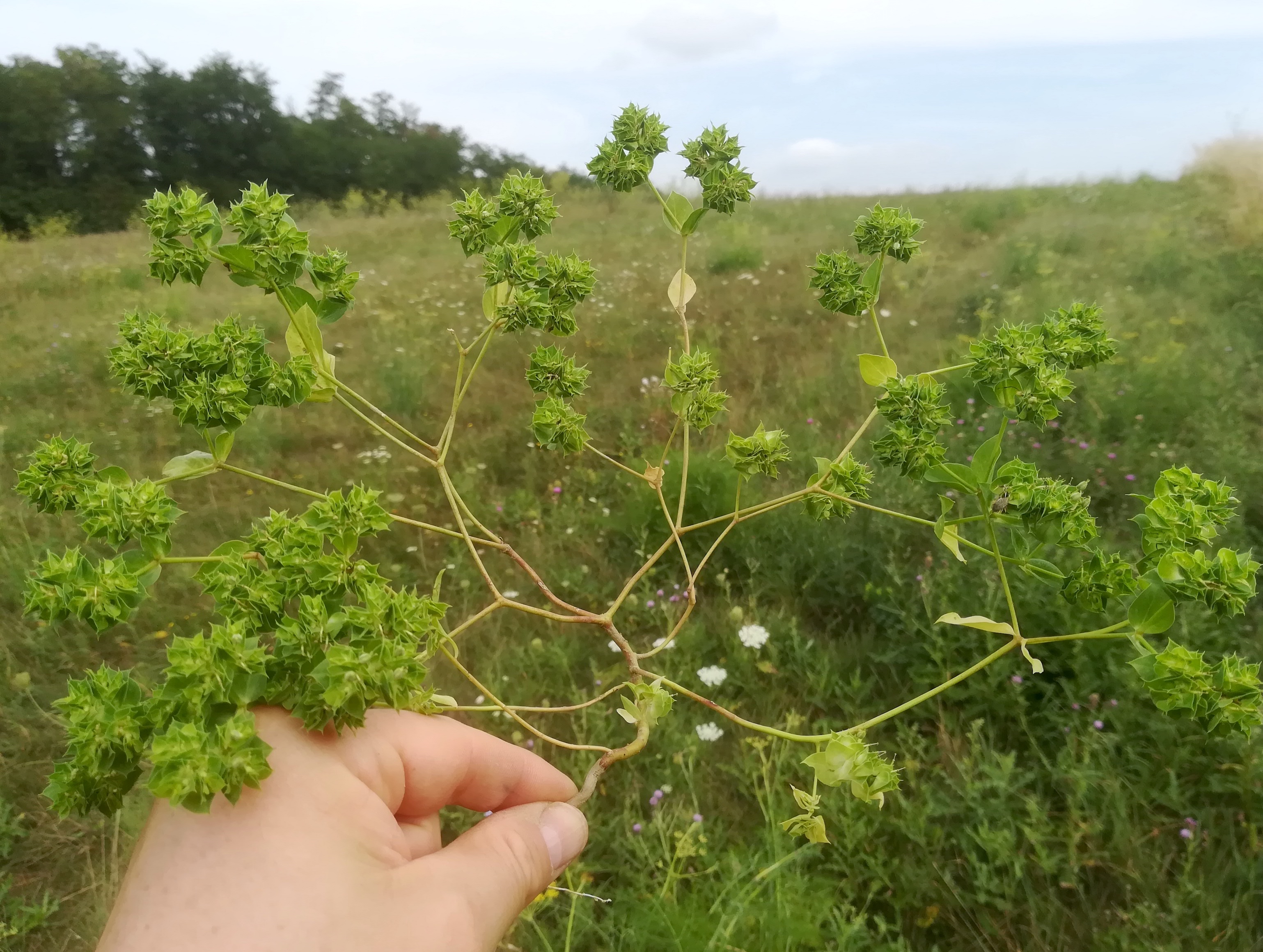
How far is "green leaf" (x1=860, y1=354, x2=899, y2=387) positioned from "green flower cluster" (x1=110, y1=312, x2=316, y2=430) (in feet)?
2.87

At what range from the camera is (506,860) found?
3.59 ft

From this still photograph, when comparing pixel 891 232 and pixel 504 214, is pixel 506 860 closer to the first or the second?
pixel 504 214

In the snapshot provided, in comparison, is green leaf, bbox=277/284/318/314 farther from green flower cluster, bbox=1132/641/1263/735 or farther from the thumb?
green flower cluster, bbox=1132/641/1263/735

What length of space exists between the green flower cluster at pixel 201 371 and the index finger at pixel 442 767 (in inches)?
19.0

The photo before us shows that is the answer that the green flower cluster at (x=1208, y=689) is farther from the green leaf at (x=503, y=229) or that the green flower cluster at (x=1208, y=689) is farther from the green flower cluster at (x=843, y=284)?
the green leaf at (x=503, y=229)

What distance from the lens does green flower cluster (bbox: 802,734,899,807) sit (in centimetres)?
100

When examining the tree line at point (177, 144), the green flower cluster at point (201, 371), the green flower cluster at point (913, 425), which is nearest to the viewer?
the green flower cluster at point (201, 371)

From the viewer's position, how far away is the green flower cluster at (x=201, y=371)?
988 mm

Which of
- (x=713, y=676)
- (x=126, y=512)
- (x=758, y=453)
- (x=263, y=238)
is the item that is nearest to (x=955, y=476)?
(x=758, y=453)

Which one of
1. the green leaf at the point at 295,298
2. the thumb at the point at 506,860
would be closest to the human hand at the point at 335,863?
the thumb at the point at 506,860

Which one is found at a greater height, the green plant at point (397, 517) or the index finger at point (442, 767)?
Result: the green plant at point (397, 517)

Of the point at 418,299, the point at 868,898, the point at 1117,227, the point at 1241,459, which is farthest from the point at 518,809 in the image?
the point at 1117,227

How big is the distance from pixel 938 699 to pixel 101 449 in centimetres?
434

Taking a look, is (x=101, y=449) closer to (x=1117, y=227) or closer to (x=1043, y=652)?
(x=1043, y=652)
